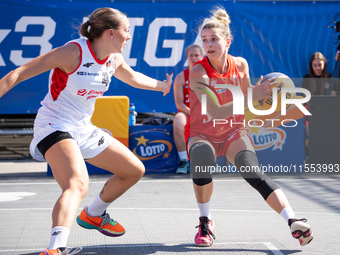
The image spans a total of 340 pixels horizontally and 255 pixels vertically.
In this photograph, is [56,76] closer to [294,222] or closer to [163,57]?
[294,222]

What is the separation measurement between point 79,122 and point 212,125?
3.58 ft

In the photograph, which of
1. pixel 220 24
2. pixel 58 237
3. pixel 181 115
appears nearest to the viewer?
pixel 58 237

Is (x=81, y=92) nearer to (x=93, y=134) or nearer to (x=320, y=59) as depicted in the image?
(x=93, y=134)

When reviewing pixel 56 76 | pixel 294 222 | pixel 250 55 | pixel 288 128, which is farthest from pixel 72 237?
pixel 250 55

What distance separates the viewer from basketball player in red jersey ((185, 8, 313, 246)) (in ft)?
11.0

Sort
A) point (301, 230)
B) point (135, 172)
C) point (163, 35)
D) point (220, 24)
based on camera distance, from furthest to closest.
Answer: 1. point (163, 35)
2. point (220, 24)
3. point (135, 172)
4. point (301, 230)

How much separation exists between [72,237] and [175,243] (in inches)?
34.6

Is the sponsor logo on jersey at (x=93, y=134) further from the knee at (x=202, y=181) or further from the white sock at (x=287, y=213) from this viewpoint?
the white sock at (x=287, y=213)

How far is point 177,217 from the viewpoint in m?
4.38

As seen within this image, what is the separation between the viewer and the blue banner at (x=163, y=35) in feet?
27.1

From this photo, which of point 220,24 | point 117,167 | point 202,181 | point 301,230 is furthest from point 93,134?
point 301,230

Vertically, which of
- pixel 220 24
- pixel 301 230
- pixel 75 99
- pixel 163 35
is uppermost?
pixel 163 35

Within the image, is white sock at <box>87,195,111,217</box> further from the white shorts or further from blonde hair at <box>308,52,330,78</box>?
blonde hair at <box>308,52,330,78</box>

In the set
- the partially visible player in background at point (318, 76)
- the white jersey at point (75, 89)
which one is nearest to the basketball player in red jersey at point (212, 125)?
the white jersey at point (75, 89)
